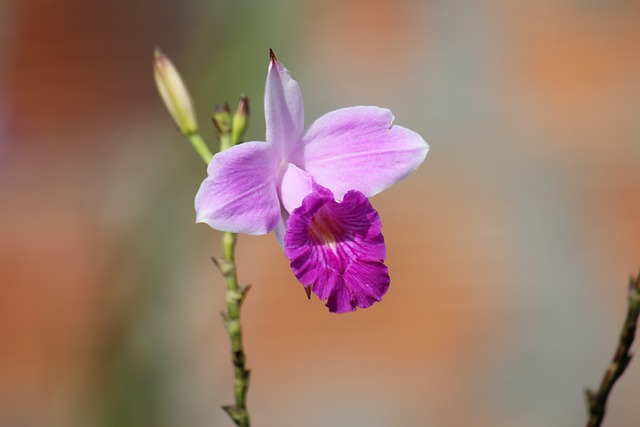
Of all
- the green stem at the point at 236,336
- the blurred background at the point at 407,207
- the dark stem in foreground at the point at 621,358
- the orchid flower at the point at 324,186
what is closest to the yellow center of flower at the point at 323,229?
the orchid flower at the point at 324,186

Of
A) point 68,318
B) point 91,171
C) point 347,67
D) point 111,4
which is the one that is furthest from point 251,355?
point 111,4

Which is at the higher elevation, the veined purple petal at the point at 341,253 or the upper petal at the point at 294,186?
the upper petal at the point at 294,186

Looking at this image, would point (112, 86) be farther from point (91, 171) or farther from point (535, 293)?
point (535, 293)

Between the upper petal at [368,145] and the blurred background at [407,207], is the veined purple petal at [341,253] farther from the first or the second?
the blurred background at [407,207]

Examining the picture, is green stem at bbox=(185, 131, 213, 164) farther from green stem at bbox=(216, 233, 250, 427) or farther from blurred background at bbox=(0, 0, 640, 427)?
blurred background at bbox=(0, 0, 640, 427)

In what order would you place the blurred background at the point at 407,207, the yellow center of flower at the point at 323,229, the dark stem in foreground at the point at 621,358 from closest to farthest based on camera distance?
the dark stem in foreground at the point at 621,358 < the yellow center of flower at the point at 323,229 < the blurred background at the point at 407,207

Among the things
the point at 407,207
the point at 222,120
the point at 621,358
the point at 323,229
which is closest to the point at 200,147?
the point at 222,120
